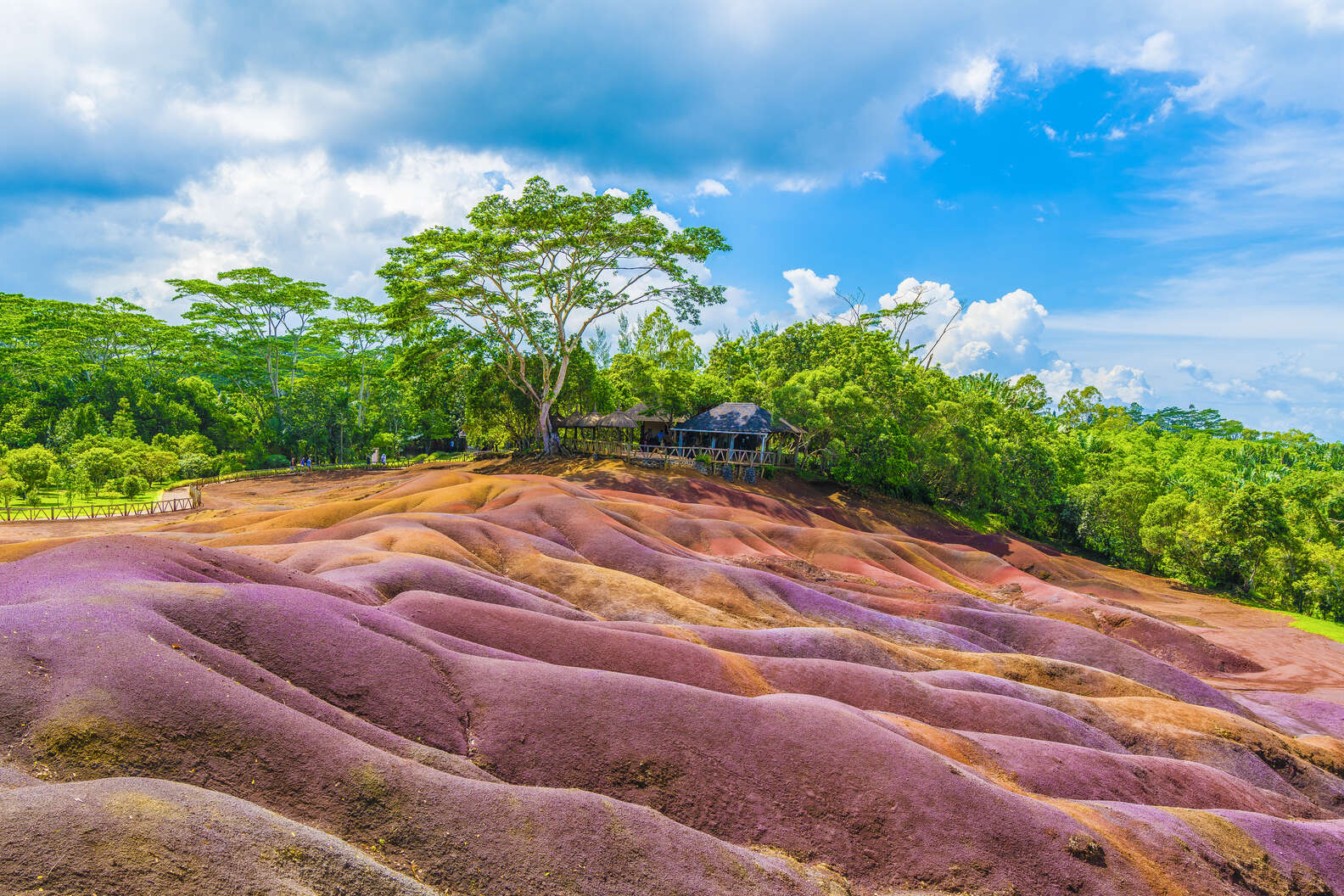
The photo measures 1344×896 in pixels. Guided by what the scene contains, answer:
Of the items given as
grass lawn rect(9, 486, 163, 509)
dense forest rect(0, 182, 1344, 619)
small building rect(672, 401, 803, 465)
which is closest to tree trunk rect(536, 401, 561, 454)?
dense forest rect(0, 182, 1344, 619)

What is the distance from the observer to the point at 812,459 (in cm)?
5516

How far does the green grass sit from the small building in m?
32.1

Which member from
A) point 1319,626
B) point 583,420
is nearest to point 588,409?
point 583,420

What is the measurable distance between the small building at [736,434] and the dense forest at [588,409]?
1618mm

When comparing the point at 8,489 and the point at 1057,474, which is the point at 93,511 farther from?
the point at 1057,474

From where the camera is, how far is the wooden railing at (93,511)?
101ft

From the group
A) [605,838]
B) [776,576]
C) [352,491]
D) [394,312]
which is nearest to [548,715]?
[605,838]

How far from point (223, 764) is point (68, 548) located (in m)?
9.98

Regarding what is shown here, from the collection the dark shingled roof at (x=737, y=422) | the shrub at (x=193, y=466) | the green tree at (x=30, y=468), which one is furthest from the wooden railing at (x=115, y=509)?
the dark shingled roof at (x=737, y=422)

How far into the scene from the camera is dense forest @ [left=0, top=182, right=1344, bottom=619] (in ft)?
135

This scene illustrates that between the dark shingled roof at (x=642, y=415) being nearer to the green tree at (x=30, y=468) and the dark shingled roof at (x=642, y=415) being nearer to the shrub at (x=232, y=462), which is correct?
the shrub at (x=232, y=462)

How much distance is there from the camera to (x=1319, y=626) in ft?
116

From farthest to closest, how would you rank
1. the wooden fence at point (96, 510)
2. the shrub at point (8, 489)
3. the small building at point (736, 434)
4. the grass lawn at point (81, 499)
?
1. the small building at point (736, 434)
2. the grass lawn at point (81, 499)
3. the shrub at point (8, 489)
4. the wooden fence at point (96, 510)

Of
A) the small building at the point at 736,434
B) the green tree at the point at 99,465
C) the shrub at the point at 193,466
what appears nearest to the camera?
the green tree at the point at 99,465
